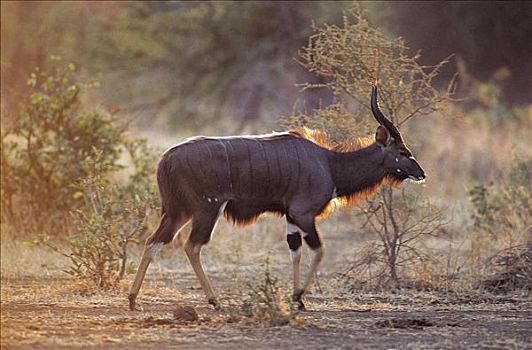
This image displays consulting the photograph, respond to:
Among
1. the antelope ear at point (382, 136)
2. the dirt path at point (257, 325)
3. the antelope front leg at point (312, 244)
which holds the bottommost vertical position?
the dirt path at point (257, 325)

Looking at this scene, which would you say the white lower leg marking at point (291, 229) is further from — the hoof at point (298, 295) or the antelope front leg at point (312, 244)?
the hoof at point (298, 295)

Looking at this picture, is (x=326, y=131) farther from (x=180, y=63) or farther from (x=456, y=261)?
(x=180, y=63)

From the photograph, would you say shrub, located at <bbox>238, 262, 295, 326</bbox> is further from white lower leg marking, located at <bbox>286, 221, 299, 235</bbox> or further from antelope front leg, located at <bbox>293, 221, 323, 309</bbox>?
white lower leg marking, located at <bbox>286, 221, 299, 235</bbox>

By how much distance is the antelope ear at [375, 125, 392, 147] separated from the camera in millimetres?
10524

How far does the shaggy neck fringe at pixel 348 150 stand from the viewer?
1035 cm

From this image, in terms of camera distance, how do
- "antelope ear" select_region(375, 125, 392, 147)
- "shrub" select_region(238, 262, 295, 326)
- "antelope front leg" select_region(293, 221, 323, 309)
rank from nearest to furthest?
"shrub" select_region(238, 262, 295, 326), "antelope front leg" select_region(293, 221, 323, 309), "antelope ear" select_region(375, 125, 392, 147)

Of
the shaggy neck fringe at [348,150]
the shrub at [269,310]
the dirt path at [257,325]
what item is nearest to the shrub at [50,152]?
the dirt path at [257,325]

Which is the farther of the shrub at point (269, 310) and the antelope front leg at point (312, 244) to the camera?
the antelope front leg at point (312, 244)

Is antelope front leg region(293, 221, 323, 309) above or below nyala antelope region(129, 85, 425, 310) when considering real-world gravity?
below

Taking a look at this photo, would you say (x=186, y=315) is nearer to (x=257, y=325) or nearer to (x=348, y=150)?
(x=257, y=325)

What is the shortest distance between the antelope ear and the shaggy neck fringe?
0.10 metres

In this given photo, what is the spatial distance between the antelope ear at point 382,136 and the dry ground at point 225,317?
4.90ft

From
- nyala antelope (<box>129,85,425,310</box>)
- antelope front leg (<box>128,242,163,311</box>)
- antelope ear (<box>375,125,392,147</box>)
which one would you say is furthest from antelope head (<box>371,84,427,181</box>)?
antelope front leg (<box>128,242,163,311</box>)

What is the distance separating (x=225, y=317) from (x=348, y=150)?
7.59 ft
